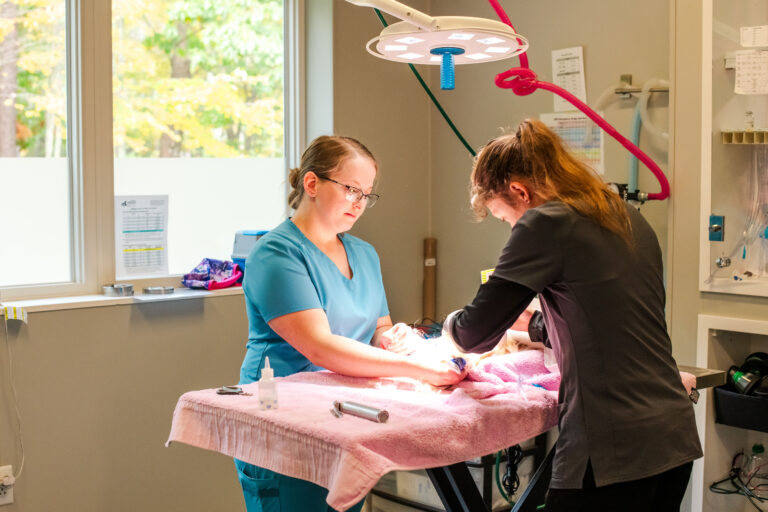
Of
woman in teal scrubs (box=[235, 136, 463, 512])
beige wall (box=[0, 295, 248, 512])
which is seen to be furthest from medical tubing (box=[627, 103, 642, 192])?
beige wall (box=[0, 295, 248, 512])

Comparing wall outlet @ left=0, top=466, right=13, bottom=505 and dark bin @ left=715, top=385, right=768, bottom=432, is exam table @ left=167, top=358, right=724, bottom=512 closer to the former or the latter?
dark bin @ left=715, top=385, right=768, bottom=432

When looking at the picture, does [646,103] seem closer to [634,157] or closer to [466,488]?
[634,157]

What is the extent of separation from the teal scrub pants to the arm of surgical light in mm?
963

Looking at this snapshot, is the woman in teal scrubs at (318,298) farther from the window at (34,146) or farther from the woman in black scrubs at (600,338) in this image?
the window at (34,146)

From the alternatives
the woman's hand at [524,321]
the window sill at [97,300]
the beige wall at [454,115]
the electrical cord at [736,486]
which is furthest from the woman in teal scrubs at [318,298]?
the electrical cord at [736,486]

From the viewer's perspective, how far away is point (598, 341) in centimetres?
148

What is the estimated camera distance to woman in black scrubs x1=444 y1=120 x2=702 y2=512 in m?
1.48

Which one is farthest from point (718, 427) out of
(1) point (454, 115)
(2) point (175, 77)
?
(2) point (175, 77)

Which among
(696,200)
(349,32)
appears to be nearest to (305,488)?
(696,200)

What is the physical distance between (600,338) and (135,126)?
1.98 meters

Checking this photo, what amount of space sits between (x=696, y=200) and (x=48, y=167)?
6.74ft

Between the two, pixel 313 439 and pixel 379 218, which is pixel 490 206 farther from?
pixel 379 218

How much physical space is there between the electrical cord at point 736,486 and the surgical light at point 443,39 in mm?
1492

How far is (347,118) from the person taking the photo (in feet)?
10.9
